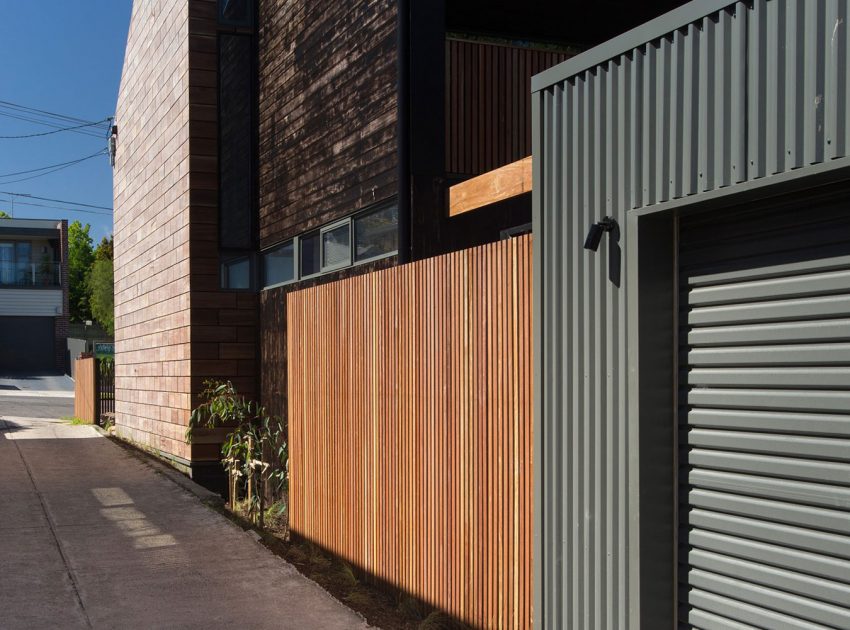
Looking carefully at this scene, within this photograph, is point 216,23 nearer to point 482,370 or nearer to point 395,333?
point 395,333

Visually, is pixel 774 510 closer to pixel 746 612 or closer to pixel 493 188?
pixel 746 612

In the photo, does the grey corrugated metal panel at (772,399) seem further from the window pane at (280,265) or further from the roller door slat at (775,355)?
the window pane at (280,265)

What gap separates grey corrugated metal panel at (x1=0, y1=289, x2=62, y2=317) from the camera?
43.8 meters

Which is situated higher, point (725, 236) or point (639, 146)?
point (639, 146)

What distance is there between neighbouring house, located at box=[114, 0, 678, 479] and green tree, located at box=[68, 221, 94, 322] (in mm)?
48641

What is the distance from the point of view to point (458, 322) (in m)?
5.52

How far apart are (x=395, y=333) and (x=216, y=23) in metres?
7.67

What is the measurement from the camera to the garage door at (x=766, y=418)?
340 cm

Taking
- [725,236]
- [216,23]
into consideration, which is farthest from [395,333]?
[216,23]

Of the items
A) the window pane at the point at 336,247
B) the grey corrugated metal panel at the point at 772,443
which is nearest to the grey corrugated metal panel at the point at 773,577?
the grey corrugated metal panel at the point at 772,443

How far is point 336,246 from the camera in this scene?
9547 millimetres

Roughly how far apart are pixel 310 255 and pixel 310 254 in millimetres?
11

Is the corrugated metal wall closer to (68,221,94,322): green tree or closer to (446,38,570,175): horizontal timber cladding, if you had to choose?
(446,38,570,175): horizontal timber cladding

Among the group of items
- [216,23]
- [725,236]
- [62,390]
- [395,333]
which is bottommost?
[62,390]
